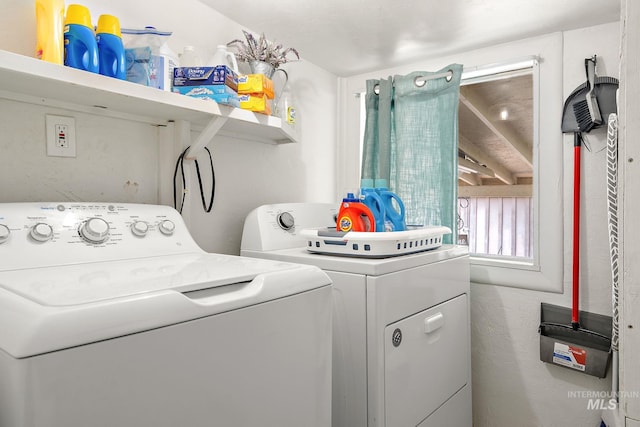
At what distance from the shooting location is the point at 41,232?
40.1 inches

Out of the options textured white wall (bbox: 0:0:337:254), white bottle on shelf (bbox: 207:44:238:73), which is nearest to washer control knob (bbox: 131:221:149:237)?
textured white wall (bbox: 0:0:337:254)

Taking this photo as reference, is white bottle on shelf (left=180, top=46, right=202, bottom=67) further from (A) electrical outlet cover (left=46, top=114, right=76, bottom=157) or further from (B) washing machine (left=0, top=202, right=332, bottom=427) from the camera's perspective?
(B) washing machine (left=0, top=202, right=332, bottom=427)

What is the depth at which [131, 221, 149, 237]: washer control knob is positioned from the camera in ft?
3.95

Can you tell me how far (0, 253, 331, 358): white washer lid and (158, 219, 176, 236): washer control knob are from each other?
0.19 metres

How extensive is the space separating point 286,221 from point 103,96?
882 millimetres

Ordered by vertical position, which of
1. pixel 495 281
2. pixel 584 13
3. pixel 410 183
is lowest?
pixel 495 281

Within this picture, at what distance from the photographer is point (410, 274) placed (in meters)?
1.41

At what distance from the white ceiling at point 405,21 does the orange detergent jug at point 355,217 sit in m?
0.85

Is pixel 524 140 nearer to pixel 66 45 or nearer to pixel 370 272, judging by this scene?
pixel 370 272

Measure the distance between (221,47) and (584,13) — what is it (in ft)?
5.11

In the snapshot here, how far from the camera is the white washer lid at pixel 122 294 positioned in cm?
59

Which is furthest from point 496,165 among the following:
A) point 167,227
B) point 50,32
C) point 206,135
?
point 50,32

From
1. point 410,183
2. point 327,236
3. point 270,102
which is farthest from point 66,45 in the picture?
point 410,183

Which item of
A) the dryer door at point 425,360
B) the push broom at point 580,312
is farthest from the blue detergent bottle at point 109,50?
the push broom at point 580,312
